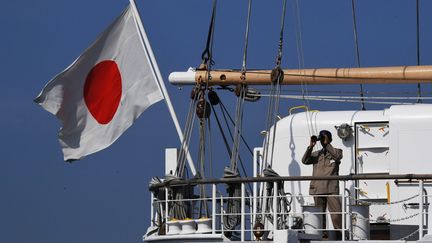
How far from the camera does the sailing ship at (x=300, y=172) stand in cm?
2534

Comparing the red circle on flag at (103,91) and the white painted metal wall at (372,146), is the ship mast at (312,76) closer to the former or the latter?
the white painted metal wall at (372,146)

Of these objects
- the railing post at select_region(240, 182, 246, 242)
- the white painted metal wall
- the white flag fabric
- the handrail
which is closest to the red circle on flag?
the white flag fabric

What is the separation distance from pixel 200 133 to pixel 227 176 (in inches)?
143

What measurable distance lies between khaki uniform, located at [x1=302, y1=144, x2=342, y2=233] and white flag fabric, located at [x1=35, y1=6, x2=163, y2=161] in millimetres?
5506

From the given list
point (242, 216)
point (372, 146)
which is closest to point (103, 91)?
point (372, 146)

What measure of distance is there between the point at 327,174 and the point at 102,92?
267 inches

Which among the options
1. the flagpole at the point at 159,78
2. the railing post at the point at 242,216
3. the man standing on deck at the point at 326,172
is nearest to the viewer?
the railing post at the point at 242,216

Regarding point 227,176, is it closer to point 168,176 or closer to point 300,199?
point 168,176

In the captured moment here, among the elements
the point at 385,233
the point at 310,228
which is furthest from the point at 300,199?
the point at 310,228

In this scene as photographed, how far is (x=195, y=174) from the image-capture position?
27750mm

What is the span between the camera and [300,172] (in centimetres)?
2981

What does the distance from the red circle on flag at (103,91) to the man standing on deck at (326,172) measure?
20.3 ft

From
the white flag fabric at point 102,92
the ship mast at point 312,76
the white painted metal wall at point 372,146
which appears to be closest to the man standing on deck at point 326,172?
the white painted metal wall at point 372,146

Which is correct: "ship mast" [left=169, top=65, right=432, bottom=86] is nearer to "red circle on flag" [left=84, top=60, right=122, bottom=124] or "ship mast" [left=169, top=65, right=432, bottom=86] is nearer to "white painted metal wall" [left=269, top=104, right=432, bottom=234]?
"white painted metal wall" [left=269, top=104, right=432, bottom=234]
